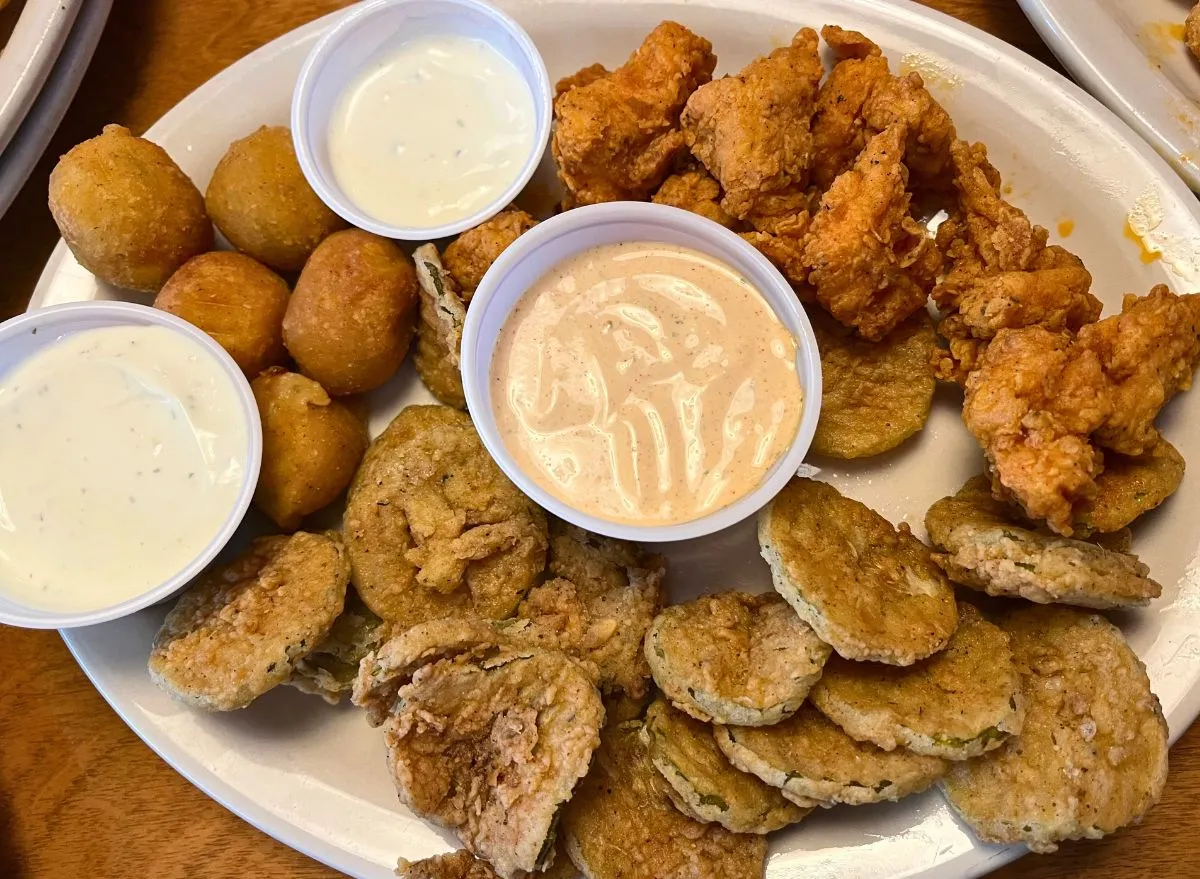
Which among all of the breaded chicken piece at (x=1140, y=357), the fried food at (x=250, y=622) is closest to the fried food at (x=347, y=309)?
the fried food at (x=250, y=622)

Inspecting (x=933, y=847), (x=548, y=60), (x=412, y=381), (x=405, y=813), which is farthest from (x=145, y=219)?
(x=933, y=847)

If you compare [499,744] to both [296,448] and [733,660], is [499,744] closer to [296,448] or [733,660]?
[733,660]

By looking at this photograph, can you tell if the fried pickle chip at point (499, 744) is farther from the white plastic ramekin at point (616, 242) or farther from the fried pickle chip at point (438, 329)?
the fried pickle chip at point (438, 329)

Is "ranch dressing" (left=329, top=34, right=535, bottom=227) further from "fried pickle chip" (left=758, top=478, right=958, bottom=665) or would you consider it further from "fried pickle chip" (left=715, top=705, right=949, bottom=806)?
"fried pickle chip" (left=715, top=705, right=949, bottom=806)

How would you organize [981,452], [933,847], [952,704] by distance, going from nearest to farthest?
[952,704]
[933,847]
[981,452]

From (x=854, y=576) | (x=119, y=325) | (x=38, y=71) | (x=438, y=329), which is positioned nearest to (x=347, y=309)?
(x=438, y=329)

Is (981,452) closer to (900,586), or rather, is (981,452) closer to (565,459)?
(900,586)

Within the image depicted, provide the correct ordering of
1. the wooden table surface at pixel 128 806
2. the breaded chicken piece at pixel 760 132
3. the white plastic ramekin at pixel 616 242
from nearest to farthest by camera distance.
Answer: the white plastic ramekin at pixel 616 242 < the breaded chicken piece at pixel 760 132 < the wooden table surface at pixel 128 806
